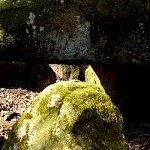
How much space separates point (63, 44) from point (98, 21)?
19.7 inches

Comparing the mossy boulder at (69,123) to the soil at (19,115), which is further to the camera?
the soil at (19,115)

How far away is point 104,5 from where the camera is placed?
16.5 ft

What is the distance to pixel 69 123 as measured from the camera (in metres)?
4.79

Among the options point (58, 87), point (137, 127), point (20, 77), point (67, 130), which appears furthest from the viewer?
point (20, 77)

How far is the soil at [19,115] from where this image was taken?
8102mm

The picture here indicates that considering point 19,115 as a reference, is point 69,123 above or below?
above

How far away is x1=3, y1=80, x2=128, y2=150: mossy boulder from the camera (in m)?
4.79

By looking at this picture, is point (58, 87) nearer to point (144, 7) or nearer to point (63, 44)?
point (63, 44)

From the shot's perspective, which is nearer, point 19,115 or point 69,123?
point 69,123

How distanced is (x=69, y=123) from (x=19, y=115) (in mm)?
6741

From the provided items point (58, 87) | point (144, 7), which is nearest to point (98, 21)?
point (144, 7)

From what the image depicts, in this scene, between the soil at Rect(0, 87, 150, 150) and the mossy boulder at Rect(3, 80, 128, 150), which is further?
the soil at Rect(0, 87, 150, 150)

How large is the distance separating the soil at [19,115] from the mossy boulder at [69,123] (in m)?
2.03

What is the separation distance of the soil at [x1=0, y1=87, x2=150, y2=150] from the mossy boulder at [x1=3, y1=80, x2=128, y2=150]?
2.03 m
